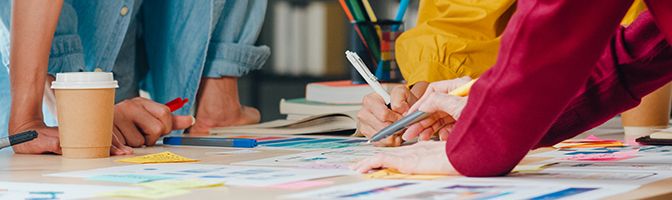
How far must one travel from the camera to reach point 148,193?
0.97 meters

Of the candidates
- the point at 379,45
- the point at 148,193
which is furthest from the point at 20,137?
the point at 379,45

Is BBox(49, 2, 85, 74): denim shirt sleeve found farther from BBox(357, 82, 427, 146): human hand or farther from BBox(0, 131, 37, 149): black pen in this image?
BBox(357, 82, 427, 146): human hand

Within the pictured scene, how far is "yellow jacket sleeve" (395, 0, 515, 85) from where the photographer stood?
1833 mm

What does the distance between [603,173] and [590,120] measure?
0.35 feet

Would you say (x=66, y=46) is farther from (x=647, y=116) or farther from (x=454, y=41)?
(x=647, y=116)

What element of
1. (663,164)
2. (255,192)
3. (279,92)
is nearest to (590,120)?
(663,164)

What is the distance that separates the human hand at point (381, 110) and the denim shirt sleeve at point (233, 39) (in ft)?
1.35

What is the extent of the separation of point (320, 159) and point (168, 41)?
78 centimetres

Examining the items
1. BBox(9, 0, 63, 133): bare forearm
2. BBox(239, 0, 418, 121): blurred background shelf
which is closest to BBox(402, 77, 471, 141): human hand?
BBox(9, 0, 63, 133): bare forearm

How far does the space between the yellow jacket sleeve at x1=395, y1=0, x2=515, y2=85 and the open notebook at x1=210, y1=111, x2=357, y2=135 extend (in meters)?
0.12

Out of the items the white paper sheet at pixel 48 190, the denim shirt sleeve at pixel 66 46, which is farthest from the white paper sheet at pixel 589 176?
the denim shirt sleeve at pixel 66 46

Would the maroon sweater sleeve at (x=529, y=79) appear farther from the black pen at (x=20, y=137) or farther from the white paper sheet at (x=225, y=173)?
the black pen at (x=20, y=137)

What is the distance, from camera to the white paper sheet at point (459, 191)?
36.4 inches

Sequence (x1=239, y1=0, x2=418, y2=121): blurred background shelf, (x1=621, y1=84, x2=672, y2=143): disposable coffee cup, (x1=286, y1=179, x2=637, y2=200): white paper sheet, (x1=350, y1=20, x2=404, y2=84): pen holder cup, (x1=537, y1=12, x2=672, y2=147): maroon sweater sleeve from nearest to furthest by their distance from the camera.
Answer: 1. (x1=286, y1=179, x2=637, y2=200): white paper sheet
2. (x1=537, y1=12, x2=672, y2=147): maroon sweater sleeve
3. (x1=621, y1=84, x2=672, y2=143): disposable coffee cup
4. (x1=350, y1=20, x2=404, y2=84): pen holder cup
5. (x1=239, y1=0, x2=418, y2=121): blurred background shelf
